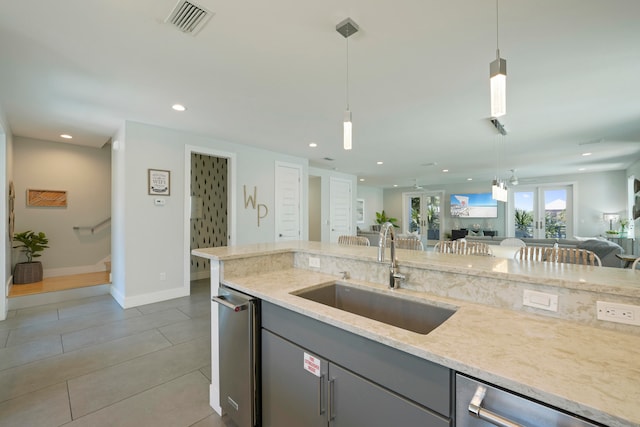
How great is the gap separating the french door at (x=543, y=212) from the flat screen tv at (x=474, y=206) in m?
0.68

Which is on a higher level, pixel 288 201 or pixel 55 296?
pixel 288 201

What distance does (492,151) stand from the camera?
5461 mm

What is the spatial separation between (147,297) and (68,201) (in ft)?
9.15

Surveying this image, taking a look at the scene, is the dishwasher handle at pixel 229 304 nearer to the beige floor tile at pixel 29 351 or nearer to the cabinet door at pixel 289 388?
the cabinet door at pixel 289 388

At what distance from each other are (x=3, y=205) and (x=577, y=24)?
5.89 m

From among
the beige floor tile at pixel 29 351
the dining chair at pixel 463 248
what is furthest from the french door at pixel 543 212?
the beige floor tile at pixel 29 351

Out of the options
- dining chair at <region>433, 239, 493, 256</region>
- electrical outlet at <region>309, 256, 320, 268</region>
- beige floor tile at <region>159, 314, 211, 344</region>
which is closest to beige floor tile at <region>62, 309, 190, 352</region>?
beige floor tile at <region>159, 314, 211, 344</region>

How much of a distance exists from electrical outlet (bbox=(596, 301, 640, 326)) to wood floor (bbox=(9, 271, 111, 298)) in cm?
561

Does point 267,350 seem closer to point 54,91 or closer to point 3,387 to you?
point 3,387

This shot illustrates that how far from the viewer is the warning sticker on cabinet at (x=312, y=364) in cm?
121

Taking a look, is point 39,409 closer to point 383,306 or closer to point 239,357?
point 239,357

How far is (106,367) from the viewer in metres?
2.31

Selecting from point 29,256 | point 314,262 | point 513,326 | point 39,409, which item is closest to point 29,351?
point 39,409

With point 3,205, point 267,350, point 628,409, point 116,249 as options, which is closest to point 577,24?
point 628,409
